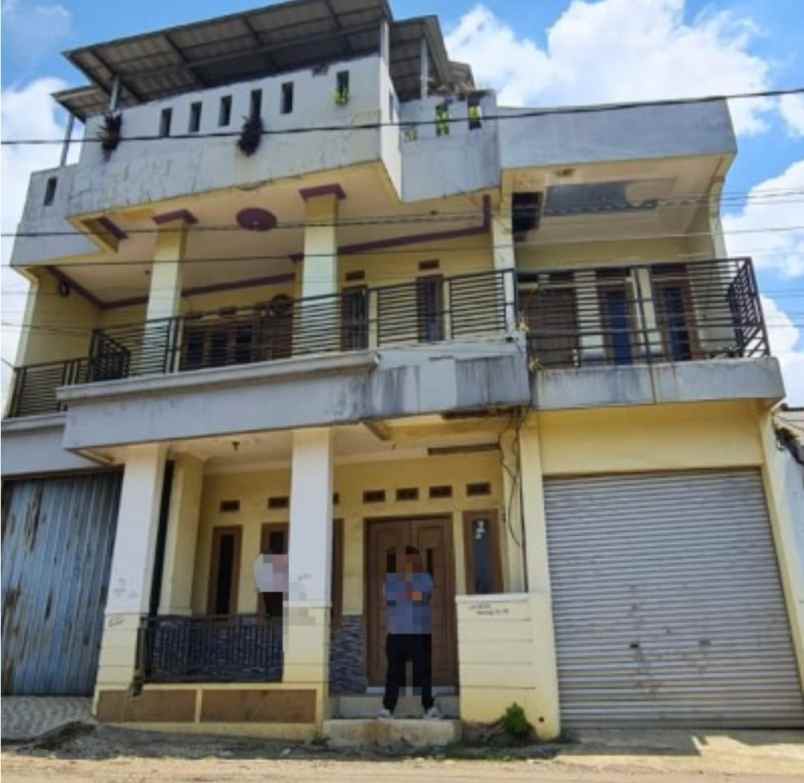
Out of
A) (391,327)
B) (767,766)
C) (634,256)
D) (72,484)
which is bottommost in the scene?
(767,766)

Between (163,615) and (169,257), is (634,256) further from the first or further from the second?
(163,615)

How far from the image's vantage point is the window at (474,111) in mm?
11495

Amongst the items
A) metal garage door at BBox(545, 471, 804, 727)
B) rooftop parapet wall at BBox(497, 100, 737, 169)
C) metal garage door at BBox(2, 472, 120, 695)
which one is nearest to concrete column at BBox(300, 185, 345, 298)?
rooftop parapet wall at BBox(497, 100, 737, 169)

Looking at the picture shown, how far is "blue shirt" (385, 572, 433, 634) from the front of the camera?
8.52 meters

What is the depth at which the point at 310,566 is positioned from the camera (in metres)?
8.72

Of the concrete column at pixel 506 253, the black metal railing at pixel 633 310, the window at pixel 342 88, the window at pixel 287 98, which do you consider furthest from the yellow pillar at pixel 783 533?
the window at pixel 287 98

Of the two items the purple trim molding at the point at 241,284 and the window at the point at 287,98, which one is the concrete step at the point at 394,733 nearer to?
the purple trim molding at the point at 241,284

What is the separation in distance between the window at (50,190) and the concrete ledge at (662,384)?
372 inches

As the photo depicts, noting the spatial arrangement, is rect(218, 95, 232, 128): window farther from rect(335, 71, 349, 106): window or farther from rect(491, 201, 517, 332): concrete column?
rect(491, 201, 517, 332): concrete column

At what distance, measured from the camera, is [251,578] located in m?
11.0

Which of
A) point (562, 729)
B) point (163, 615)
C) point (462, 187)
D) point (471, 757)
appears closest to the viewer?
point (471, 757)

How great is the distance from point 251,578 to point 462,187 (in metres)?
6.63

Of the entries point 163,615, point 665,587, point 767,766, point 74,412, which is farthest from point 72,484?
point 767,766

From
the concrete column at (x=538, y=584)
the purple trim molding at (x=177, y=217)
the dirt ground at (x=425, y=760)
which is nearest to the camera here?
the dirt ground at (x=425, y=760)
